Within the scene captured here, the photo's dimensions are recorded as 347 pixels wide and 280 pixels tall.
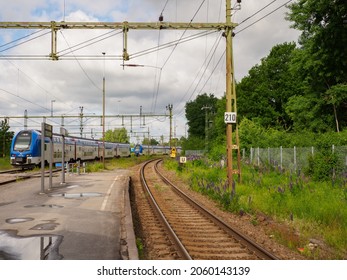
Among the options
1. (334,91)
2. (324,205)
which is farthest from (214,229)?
(334,91)

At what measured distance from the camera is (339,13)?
87.0ft

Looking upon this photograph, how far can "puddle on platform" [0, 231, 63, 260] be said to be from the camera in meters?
6.52

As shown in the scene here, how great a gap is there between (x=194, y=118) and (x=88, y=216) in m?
94.7

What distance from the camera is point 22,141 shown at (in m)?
32.4

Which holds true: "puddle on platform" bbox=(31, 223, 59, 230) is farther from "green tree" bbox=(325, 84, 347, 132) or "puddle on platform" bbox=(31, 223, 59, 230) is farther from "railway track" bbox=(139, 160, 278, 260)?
"green tree" bbox=(325, 84, 347, 132)

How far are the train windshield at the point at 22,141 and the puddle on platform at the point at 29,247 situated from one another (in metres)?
25.3

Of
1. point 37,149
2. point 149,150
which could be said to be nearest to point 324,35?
point 37,149

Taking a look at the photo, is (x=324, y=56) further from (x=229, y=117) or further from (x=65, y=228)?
(x=65, y=228)

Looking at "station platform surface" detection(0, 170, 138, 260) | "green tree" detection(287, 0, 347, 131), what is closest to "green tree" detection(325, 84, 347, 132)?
"green tree" detection(287, 0, 347, 131)

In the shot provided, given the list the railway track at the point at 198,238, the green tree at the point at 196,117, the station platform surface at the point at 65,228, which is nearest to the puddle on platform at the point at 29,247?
the station platform surface at the point at 65,228

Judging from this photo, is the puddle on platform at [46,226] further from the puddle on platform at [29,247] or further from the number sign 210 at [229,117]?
the number sign 210 at [229,117]

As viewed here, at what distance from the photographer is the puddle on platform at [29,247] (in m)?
6.52

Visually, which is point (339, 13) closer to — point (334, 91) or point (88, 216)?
point (334, 91)

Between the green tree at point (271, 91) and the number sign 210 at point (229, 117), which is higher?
the green tree at point (271, 91)
